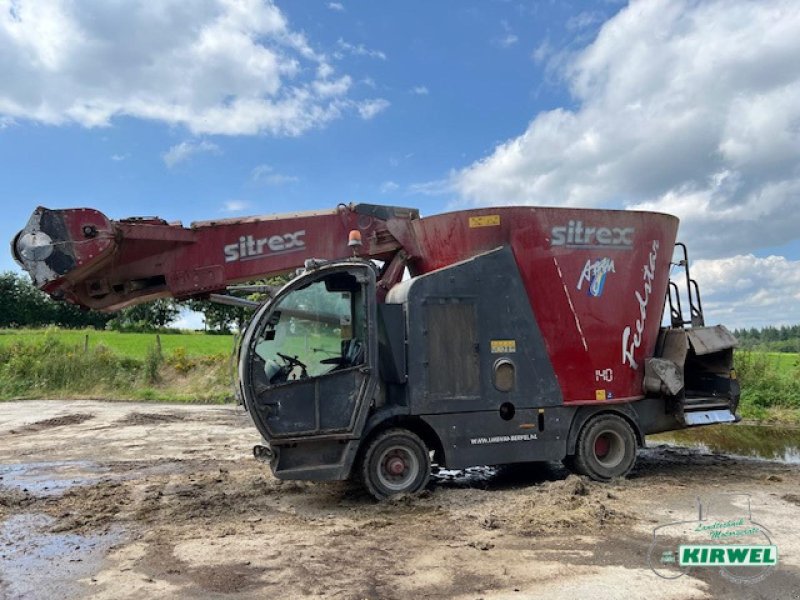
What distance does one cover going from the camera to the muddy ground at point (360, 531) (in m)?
4.47

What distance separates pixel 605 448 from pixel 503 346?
6.51ft

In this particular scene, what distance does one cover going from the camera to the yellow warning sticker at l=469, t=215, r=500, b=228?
7422 mm

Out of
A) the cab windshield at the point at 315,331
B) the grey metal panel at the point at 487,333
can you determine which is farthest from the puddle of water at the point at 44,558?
the grey metal panel at the point at 487,333

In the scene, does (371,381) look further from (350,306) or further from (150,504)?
(150,504)

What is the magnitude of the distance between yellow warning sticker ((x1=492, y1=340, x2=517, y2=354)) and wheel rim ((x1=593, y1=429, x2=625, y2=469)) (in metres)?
1.66

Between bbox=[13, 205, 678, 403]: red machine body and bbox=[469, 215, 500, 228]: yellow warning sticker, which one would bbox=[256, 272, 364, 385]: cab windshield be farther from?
bbox=[469, 215, 500, 228]: yellow warning sticker

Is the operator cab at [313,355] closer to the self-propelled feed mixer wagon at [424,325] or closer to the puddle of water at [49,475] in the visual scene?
the self-propelled feed mixer wagon at [424,325]

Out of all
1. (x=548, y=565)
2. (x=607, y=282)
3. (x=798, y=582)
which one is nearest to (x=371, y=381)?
(x=548, y=565)

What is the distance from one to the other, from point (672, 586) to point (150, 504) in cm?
539

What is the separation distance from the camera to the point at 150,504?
279 inches

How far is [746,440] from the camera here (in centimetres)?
1224

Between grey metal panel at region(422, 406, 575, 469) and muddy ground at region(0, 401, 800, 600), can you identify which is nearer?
muddy ground at region(0, 401, 800, 600)

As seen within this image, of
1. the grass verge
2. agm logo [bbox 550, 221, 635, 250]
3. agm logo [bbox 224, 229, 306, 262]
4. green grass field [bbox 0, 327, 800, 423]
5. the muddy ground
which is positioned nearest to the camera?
the muddy ground

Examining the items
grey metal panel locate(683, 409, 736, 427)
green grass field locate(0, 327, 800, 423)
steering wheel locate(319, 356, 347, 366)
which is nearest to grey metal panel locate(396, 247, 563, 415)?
steering wheel locate(319, 356, 347, 366)
